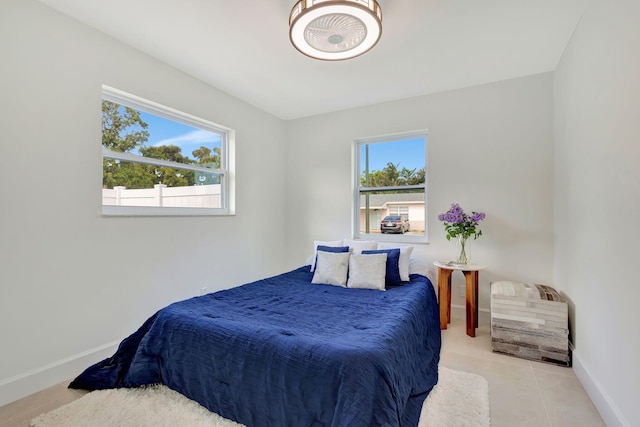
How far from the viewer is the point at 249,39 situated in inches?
94.7

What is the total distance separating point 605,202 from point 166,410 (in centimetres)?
283

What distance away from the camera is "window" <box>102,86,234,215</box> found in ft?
8.23

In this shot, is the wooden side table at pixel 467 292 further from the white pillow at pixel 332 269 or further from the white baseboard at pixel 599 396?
the white pillow at pixel 332 269

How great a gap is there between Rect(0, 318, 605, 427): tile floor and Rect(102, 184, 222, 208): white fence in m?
1.40

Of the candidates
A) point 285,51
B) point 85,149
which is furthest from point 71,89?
point 285,51

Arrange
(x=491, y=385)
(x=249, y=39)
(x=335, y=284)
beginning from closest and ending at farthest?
1. (x=491, y=385)
2. (x=249, y=39)
3. (x=335, y=284)

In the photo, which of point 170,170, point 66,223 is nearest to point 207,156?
point 170,170

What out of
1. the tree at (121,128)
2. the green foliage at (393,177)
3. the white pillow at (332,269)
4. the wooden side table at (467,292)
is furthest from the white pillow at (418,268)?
the tree at (121,128)

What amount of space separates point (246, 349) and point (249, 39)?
2.29 m

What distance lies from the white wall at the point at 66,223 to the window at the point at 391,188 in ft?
7.18

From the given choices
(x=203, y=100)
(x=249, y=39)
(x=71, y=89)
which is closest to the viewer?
(x=71, y=89)

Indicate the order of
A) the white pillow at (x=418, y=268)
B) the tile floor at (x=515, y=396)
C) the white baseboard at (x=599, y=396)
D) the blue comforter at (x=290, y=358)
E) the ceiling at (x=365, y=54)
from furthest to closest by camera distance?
the white pillow at (x=418, y=268)
the ceiling at (x=365, y=54)
the tile floor at (x=515, y=396)
the white baseboard at (x=599, y=396)
the blue comforter at (x=290, y=358)

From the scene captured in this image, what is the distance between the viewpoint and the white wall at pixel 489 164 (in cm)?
298

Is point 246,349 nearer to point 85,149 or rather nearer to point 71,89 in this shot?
point 85,149
